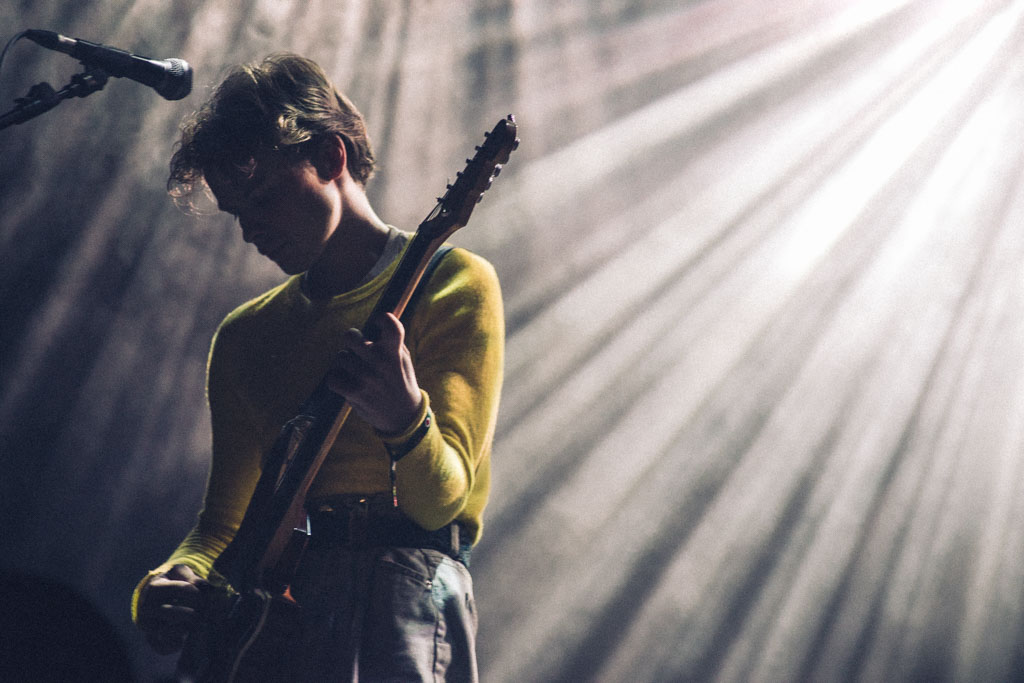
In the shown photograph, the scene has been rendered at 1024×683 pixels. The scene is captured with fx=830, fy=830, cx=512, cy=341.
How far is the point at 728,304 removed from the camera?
3.55 metres

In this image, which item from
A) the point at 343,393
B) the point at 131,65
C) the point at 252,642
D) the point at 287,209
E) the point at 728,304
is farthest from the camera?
the point at 728,304

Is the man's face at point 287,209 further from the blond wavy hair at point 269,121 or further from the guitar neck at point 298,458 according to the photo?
the guitar neck at point 298,458

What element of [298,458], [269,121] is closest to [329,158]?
[269,121]

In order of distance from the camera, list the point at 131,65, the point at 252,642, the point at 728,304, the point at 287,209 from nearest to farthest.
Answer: the point at 252,642 < the point at 287,209 < the point at 131,65 < the point at 728,304

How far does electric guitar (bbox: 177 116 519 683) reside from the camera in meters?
1.10

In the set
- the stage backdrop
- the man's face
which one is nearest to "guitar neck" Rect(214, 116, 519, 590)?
the man's face

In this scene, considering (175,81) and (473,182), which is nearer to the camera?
(473,182)

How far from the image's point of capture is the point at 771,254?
141 inches

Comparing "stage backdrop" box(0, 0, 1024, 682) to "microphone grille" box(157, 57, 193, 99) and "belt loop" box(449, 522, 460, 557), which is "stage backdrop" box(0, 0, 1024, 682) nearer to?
"microphone grille" box(157, 57, 193, 99)

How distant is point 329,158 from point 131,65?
42 cm

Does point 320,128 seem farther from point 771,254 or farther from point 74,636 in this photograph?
point 771,254

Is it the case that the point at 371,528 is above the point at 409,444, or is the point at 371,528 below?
below

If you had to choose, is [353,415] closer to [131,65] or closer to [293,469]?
[293,469]

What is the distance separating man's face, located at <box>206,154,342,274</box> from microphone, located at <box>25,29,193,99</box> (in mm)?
264
